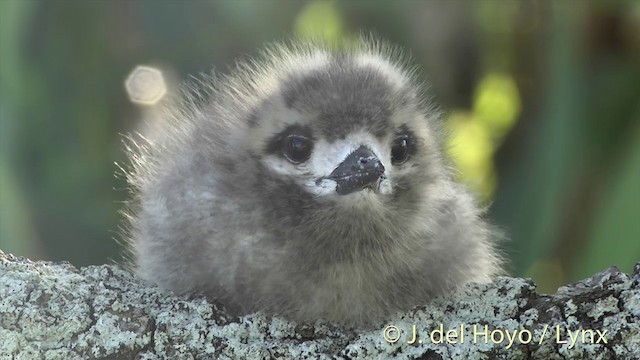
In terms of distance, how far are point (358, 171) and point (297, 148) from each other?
7.2 inches

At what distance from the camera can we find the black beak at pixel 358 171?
6.16 feet

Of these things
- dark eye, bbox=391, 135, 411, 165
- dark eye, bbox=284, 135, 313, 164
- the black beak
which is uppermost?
dark eye, bbox=391, 135, 411, 165

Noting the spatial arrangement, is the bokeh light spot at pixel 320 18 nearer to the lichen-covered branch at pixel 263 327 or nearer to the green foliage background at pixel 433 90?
the green foliage background at pixel 433 90

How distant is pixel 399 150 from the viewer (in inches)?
82.0

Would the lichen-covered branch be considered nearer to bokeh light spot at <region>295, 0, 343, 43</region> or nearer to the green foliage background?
the green foliage background

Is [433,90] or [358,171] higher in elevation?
[433,90]

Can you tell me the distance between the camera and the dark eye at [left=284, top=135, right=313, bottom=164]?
6.57 ft

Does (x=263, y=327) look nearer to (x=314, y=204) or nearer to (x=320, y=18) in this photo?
(x=314, y=204)

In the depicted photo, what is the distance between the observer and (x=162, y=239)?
6.88ft

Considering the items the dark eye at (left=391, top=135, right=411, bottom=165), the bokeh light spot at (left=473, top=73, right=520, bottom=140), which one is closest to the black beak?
the dark eye at (left=391, top=135, right=411, bottom=165)

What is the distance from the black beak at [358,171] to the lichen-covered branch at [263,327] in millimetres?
279

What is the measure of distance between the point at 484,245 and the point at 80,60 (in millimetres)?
2100

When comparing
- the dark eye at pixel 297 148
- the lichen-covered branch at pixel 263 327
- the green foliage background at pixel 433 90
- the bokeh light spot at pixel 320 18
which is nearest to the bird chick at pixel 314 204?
the dark eye at pixel 297 148

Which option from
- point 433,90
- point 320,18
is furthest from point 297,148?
point 320,18
